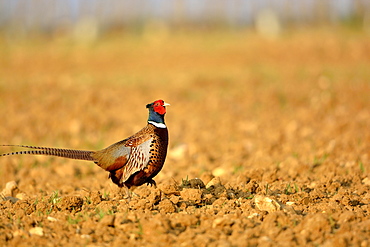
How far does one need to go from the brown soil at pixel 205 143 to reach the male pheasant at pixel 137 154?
196mm

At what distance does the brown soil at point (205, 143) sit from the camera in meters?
4.07

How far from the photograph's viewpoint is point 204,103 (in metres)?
12.3

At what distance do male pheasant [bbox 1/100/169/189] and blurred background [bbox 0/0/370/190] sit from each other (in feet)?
4.95

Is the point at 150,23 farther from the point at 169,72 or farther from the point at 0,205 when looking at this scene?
the point at 0,205

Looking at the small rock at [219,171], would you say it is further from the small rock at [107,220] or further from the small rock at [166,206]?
the small rock at [107,220]

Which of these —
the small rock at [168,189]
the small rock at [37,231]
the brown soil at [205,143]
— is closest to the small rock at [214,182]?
the brown soil at [205,143]

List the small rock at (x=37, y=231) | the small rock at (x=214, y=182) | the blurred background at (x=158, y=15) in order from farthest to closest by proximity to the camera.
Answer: the blurred background at (x=158, y=15), the small rock at (x=214, y=182), the small rock at (x=37, y=231)

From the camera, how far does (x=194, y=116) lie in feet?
37.3

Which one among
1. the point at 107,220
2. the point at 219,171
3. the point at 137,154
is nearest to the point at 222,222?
the point at 107,220

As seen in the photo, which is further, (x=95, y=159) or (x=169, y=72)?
(x=169, y=72)

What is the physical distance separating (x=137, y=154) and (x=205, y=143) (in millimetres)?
4427

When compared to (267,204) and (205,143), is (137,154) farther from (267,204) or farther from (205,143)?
(205,143)

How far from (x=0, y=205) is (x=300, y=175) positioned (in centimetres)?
333

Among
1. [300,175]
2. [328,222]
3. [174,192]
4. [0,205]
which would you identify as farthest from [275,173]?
[0,205]
